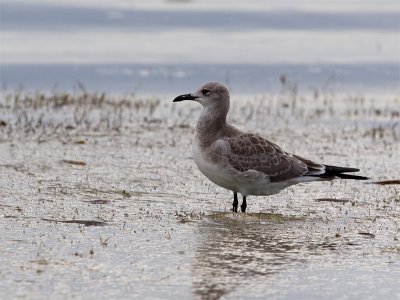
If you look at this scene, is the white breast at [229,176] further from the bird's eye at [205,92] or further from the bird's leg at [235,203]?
the bird's eye at [205,92]

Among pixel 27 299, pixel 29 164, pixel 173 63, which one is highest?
pixel 173 63

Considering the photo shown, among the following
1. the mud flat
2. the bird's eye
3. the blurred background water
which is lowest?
the mud flat

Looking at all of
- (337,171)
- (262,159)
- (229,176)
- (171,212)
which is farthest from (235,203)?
(337,171)

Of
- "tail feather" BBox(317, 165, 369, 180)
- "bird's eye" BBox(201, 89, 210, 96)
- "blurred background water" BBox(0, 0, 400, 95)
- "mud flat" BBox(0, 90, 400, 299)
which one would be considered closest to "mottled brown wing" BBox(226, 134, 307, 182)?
"tail feather" BBox(317, 165, 369, 180)

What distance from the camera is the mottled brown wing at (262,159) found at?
943 centimetres

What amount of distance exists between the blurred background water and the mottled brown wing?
726 centimetres

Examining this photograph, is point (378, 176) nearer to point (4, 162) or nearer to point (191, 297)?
point (4, 162)

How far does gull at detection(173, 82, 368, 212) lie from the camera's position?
369 inches

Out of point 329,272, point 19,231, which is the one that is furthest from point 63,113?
point 329,272

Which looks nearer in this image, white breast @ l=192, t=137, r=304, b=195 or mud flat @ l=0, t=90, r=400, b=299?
mud flat @ l=0, t=90, r=400, b=299

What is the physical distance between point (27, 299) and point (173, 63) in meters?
13.9

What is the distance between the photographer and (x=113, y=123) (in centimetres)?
1396

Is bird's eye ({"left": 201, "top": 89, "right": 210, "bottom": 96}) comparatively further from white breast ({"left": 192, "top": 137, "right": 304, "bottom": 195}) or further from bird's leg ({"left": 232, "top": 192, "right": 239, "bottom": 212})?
bird's leg ({"left": 232, "top": 192, "right": 239, "bottom": 212})

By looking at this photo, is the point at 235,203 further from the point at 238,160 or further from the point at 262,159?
the point at 262,159
